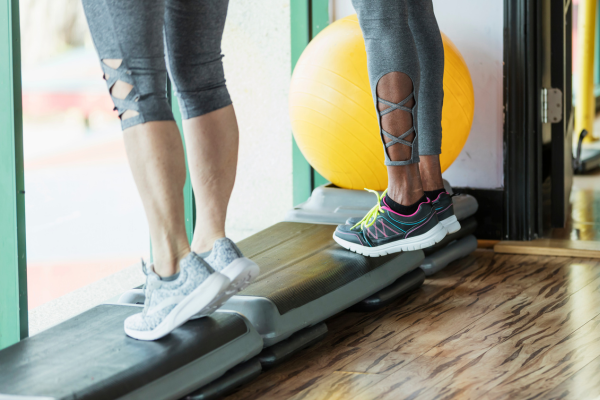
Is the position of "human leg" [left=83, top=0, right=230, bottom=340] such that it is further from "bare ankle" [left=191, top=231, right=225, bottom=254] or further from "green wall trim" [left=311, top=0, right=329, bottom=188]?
"green wall trim" [left=311, top=0, right=329, bottom=188]

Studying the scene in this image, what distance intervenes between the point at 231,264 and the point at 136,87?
1.12 ft

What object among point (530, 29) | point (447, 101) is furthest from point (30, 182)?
point (530, 29)

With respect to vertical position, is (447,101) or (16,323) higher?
(447,101)

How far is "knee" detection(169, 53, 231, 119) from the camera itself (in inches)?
50.7

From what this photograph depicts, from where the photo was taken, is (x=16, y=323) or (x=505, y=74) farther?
(x=505, y=74)

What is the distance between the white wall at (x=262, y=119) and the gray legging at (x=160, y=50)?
144 centimetres

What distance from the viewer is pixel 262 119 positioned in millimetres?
2859

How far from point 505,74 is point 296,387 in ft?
5.08

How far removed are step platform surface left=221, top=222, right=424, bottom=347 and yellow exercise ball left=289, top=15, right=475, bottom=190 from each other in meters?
0.25

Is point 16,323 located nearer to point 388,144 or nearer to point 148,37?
point 148,37

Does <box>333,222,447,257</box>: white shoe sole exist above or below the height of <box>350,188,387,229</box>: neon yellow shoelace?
below

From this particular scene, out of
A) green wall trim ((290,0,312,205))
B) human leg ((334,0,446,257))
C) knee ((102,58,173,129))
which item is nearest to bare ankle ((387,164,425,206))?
human leg ((334,0,446,257))

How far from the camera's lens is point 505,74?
2.45m

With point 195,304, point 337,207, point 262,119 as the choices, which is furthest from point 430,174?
point 262,119
